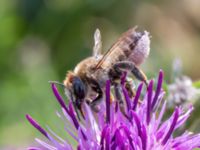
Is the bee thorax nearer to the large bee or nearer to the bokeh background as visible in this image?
the large bee

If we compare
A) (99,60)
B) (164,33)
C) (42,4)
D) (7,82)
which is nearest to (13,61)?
(7,82)

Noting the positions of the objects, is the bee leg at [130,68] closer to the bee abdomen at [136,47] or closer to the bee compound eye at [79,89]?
the bee abdomen at [136,47]

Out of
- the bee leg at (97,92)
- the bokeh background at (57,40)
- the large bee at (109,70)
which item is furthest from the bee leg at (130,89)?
the bokeh background at (57,40)

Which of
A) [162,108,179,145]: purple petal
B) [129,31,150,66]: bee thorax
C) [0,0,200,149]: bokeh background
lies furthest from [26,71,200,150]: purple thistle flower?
[0,0,200,149]: bokeh background

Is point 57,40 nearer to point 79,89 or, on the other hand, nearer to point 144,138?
point 79,89

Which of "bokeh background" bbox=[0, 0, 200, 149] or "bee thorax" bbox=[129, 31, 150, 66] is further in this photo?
"bokeh background" bbox=[0, 0, 200, 149]

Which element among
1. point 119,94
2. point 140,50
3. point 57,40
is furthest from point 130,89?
point 57,40
